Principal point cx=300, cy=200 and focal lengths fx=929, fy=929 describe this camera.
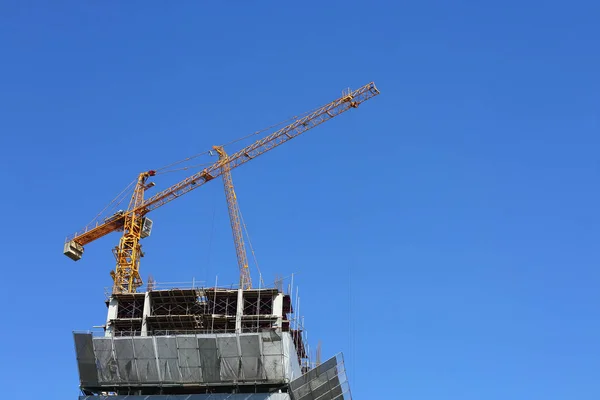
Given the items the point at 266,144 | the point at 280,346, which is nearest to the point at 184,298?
the point at 280,346

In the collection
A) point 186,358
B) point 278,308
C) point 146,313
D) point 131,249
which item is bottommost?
point 186,358

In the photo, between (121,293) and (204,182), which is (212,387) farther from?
(204,182)

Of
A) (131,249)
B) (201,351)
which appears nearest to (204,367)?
(201,351)

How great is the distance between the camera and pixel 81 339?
427 feet

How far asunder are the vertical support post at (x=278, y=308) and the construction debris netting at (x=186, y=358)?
5.54 m

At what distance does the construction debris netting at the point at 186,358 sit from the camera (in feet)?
419

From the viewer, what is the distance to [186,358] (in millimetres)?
129125

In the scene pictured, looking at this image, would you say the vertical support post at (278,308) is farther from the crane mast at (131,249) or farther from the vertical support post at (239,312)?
the crane mast at (131,249)

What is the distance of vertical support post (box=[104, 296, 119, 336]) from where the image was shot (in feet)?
457

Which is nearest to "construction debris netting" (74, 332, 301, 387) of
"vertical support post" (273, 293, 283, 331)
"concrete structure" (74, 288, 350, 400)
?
"concrete structure" (74, 288, 350, 400)

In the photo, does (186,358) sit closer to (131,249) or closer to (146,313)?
(146,313)

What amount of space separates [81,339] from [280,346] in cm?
2794

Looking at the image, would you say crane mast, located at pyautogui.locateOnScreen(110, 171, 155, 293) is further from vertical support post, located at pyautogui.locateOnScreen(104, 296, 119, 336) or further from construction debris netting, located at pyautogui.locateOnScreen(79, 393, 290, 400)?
construction debris netting, located at pyautogui.locateOnScreen(79, 393, 290, 400)

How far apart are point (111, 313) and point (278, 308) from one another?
2585 centimetres
